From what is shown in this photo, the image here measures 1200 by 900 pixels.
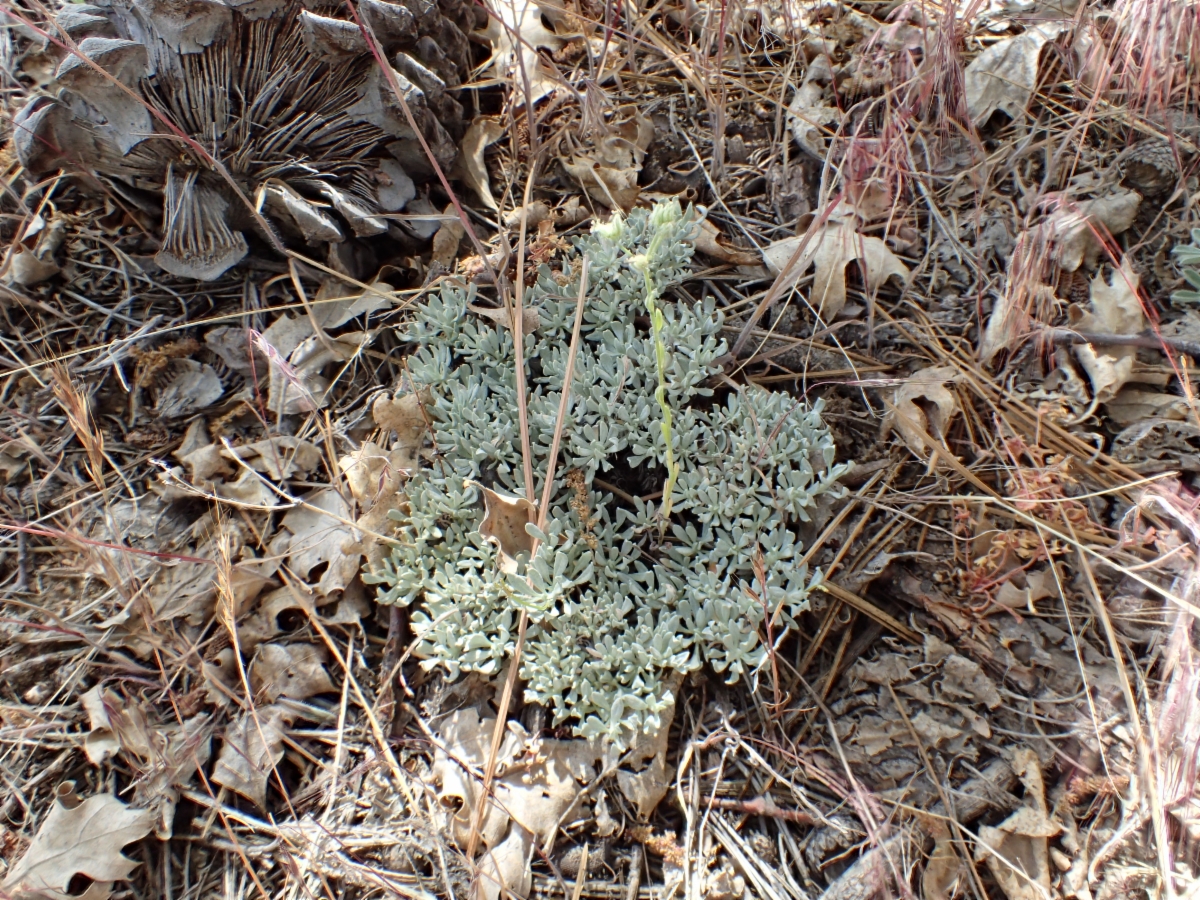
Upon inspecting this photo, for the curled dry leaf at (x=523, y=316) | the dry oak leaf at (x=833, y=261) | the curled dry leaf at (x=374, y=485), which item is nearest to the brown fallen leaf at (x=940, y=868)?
the dry oak leaf at (x=833, y=261)

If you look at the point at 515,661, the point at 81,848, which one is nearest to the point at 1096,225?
the point at 515,661

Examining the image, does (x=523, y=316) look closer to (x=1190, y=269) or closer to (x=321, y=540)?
(x=321, y=540)

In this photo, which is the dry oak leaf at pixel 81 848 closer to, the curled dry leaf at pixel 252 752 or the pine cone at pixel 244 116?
the curled dry leaf at pixel 252 752

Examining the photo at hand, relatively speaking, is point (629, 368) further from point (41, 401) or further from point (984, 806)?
point (41, 401)

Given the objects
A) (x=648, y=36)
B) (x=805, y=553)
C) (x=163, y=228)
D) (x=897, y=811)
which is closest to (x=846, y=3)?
(x=648, y=36)

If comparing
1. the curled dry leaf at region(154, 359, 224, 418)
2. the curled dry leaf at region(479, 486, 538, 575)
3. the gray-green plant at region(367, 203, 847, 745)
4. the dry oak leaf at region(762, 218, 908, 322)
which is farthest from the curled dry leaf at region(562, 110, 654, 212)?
the curled dry leaf at region(154, 359, 224, 418)

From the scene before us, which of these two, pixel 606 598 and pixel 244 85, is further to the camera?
pixel 244 85
